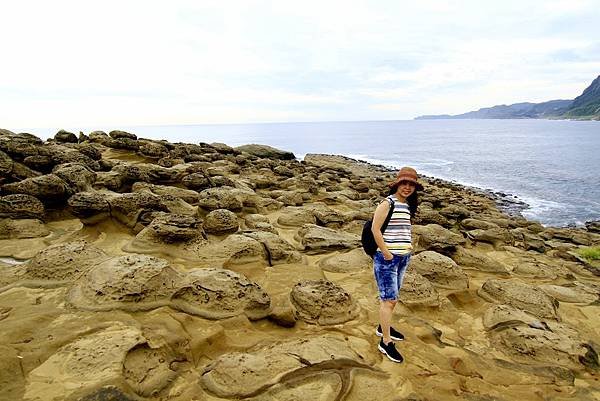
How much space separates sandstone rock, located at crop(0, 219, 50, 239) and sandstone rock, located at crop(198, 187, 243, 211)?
3192mm

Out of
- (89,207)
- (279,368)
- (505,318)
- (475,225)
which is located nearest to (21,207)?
(89,207)

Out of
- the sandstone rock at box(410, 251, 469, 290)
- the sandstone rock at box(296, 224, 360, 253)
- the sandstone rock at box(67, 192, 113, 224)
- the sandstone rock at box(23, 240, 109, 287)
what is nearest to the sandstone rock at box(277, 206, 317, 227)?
the sandstone rock at box(296, 224, 360, 253)

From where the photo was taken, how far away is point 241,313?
4414mm

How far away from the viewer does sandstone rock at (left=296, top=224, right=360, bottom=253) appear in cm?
744

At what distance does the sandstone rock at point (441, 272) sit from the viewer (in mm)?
6223

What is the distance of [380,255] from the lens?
3.79 m

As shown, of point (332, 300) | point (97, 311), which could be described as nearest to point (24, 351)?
point (97, 311)

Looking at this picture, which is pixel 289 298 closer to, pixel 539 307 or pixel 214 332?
pixel 214 332

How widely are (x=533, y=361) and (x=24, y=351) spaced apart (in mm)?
5347

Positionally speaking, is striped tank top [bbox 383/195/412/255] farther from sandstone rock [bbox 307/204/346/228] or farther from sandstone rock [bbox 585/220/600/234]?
sandstone rock [bbox 585/220/600/234]

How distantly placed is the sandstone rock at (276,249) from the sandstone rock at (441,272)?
2136 mm

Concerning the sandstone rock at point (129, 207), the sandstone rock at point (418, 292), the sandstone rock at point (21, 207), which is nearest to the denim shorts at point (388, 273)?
the sandstone rock at point (418, 292)

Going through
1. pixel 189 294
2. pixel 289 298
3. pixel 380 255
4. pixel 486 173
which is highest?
pixel 380 255

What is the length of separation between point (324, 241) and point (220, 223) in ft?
7.07
